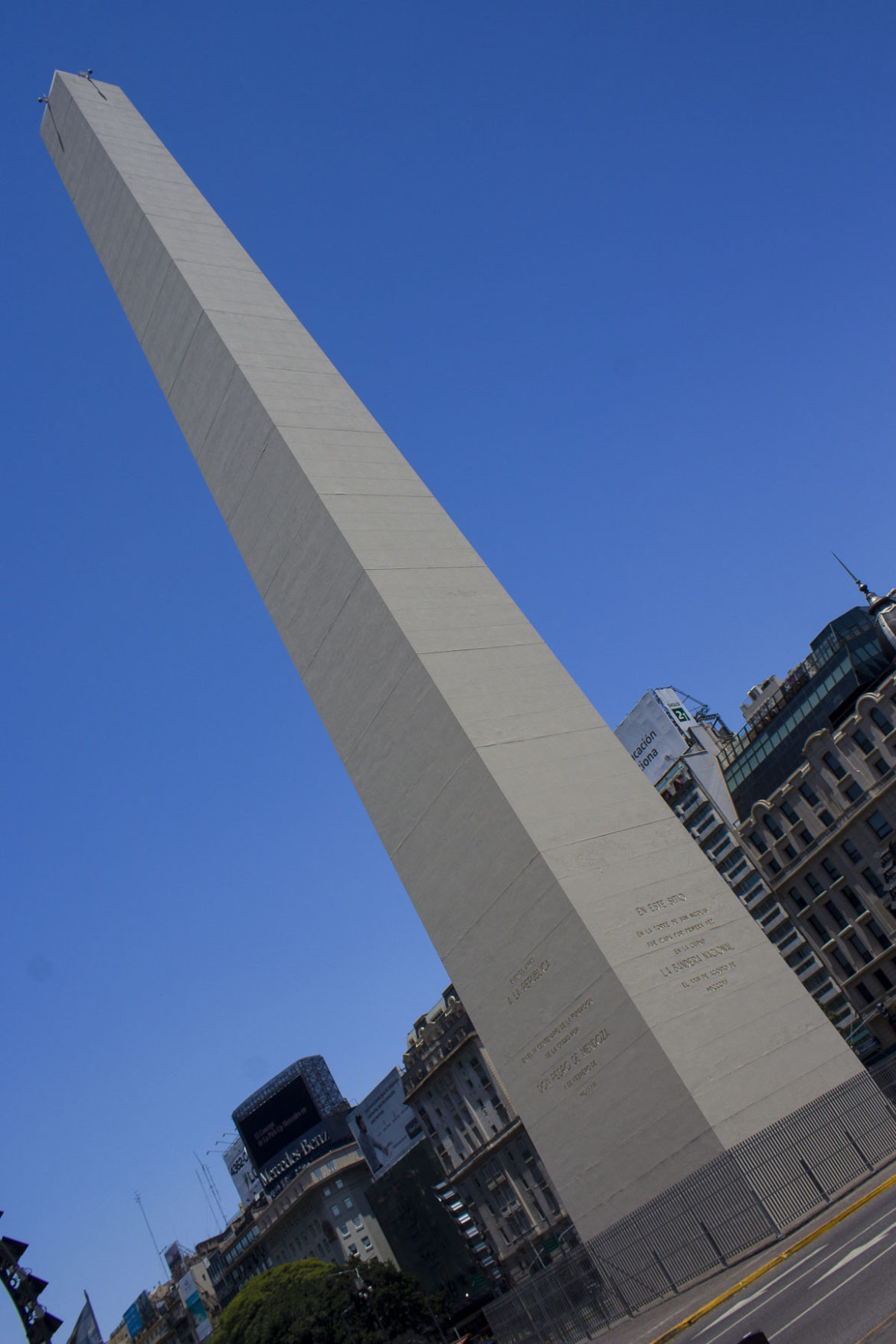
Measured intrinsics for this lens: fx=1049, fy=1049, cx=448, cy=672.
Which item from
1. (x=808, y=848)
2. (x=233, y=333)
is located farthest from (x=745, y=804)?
(x=233, y=333)

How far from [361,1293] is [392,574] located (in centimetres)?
4991

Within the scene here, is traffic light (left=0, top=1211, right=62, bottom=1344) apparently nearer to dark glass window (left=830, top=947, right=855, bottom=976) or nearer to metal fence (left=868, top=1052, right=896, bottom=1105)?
metal fence (left=868, top=1052, right=896, bottom=1105)

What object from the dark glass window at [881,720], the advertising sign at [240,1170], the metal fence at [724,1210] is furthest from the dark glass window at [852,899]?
the advertising sign at [240,1170]

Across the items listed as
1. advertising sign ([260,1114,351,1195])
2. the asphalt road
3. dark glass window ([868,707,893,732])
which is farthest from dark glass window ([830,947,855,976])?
advertising sign ([260,1114,351,1195])

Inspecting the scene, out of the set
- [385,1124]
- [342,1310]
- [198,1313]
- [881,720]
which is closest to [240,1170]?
[198,1313]

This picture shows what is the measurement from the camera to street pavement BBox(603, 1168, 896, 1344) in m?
9.88

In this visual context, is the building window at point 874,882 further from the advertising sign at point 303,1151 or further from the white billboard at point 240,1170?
the white billboard at point 240,1170

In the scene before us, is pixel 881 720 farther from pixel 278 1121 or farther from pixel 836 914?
pixel 278 1121

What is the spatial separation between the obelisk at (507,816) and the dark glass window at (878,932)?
4021 cm

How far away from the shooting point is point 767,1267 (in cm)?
1452

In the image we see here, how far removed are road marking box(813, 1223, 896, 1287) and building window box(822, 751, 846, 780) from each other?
4982cm

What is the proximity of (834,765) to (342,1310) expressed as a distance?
1608 inches

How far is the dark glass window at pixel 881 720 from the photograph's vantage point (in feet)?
187

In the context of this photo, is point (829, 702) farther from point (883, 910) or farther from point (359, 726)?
point (359, 726)
